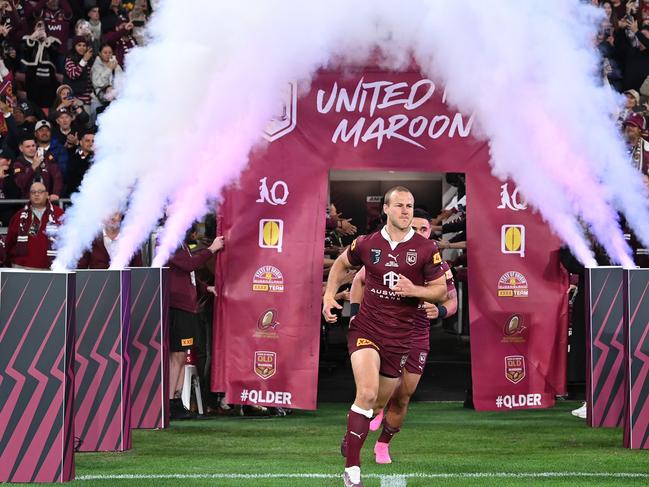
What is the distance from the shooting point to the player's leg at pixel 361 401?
28.8 ft

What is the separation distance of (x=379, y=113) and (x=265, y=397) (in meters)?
2.95

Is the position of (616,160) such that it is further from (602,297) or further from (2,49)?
(2,49)

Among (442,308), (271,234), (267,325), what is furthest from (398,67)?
(442,308)

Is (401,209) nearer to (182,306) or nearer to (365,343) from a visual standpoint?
(365,343)

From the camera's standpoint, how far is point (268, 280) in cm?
1265

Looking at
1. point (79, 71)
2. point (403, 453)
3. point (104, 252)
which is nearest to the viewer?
point (403, 453)

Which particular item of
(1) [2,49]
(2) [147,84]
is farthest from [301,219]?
(1) [2,49]

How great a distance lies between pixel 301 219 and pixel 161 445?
2.71 m

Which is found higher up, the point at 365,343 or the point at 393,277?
the point at 393,277

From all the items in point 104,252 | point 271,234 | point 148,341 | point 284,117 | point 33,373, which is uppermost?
point 284,117

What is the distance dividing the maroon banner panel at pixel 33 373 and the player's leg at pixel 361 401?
1935 millimetres

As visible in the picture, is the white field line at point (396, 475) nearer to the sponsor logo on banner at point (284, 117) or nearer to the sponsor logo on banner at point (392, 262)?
the sponsor logo on banner at point (392, 262)

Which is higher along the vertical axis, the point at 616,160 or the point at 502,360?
the point at 616,160

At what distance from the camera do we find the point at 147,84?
37.4 feet
